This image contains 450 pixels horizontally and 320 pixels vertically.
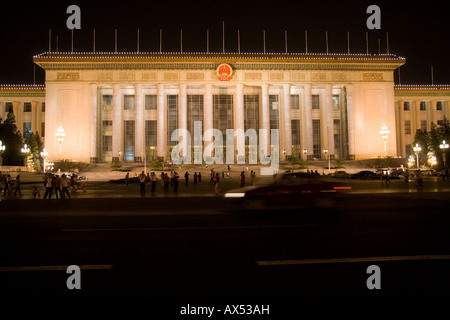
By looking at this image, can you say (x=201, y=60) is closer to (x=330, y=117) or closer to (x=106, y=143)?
(x=106, y=143)

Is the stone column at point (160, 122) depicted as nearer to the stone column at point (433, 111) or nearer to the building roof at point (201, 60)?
the building roof at point (201, 60)

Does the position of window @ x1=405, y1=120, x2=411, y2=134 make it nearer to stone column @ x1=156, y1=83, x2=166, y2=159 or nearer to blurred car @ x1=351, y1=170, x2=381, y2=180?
blurred car @ x1=351, y1=170, x2=381, y2=180

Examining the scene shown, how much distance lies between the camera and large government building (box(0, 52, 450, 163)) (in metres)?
61.8

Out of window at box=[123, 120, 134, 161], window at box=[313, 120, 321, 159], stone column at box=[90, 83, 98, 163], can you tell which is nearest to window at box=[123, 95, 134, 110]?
window at box=[123, 120, 134, 161]

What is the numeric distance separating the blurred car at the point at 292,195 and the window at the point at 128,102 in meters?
57.6

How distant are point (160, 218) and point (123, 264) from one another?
19.5 feet

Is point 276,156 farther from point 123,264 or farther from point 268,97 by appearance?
point 123,264

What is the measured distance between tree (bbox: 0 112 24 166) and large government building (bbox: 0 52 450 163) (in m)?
4.93

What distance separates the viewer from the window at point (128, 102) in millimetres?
66750

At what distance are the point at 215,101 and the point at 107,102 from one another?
19803 millimetres

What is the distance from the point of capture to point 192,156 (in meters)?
65.1

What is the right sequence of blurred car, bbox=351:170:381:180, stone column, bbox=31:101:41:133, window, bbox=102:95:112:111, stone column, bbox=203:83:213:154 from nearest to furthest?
blurred car, bbox=351:170:381:180
stone column, bbox=203:83:213:154
window, bbox=102:95:112:111
stone column, bbox=31:101:41:133
